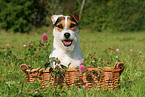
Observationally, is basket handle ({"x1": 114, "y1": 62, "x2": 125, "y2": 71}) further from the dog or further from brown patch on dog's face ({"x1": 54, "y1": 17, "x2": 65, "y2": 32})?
brown patch on dog's face ({"x1": 54, "y1": 17, "x2": 65, "y2": 32})

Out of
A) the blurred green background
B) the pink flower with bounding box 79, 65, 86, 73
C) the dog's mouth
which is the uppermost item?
the blurred green background

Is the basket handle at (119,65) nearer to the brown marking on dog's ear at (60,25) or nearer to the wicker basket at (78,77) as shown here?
the wicker basket at (78,77)

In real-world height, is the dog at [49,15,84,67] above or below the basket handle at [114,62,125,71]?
above

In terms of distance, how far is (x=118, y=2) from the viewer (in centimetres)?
1703

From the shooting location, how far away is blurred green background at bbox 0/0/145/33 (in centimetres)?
1572

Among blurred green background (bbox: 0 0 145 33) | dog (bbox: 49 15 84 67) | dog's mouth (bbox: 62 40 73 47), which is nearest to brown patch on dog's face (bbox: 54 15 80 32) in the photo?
dog (bbox: 49 15 84 67)

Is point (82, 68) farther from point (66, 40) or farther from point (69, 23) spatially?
point (69, 23)

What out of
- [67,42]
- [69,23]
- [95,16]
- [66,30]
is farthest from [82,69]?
[95,16]

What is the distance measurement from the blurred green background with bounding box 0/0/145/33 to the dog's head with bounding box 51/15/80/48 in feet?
43.0

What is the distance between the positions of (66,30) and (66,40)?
0.18 metres

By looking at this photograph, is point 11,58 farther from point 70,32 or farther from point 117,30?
point 117,30

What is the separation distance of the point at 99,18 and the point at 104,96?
1524 cm

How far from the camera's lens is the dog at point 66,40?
3.12 metres

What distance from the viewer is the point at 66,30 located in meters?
3.13
